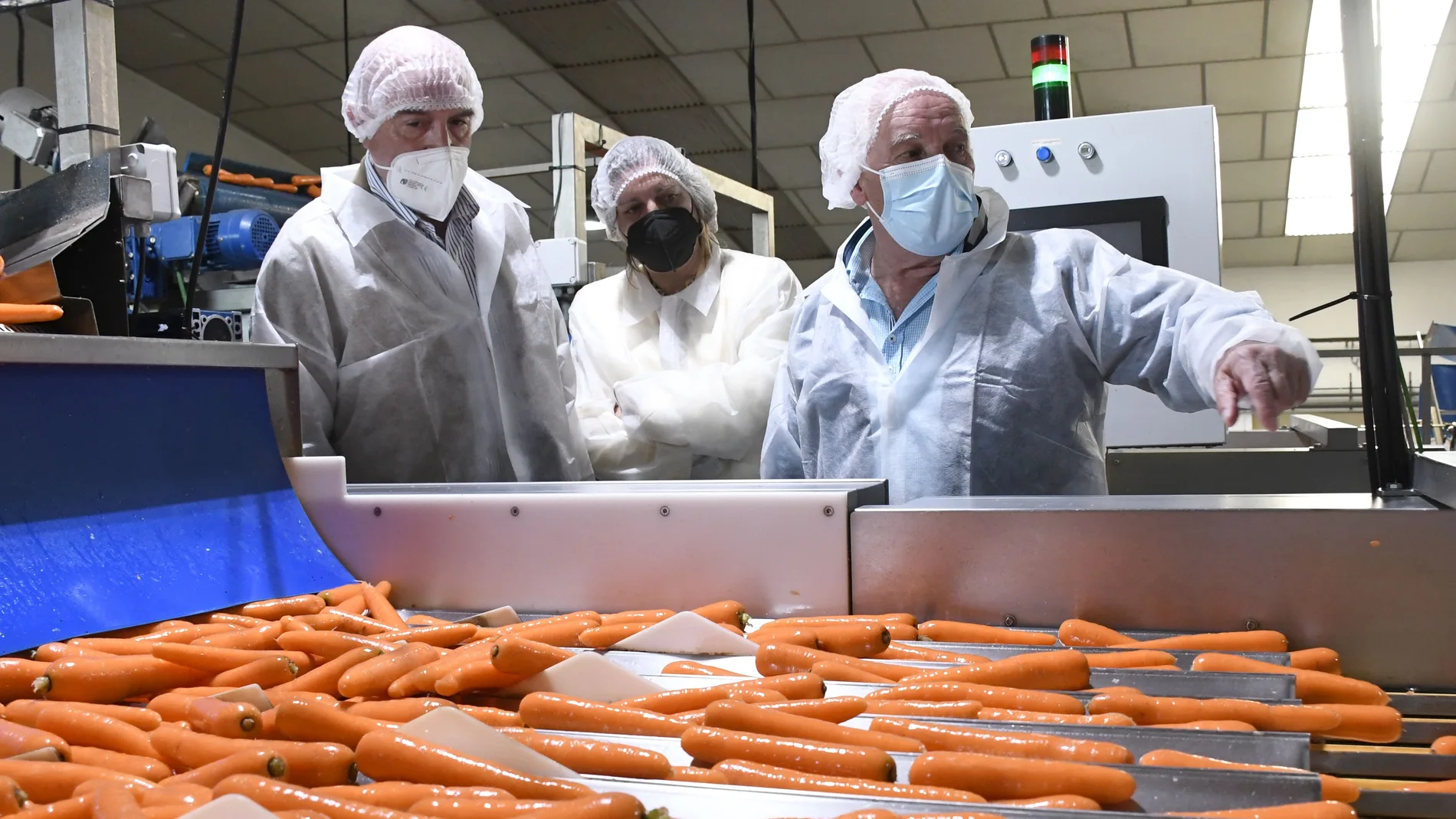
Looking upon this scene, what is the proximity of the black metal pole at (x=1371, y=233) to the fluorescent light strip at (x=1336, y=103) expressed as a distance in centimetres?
587

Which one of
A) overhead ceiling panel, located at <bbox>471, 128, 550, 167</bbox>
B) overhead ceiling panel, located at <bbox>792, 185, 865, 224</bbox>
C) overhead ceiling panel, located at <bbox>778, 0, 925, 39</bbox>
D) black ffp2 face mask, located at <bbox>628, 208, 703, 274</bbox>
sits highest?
overhead ceiling panel, located at <bbox>778, 0, 925, 39</bbox>

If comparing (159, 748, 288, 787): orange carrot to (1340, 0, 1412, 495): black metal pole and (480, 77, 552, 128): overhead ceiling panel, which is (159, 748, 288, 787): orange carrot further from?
(480, 77, 552, 128): overhead ceiling panel

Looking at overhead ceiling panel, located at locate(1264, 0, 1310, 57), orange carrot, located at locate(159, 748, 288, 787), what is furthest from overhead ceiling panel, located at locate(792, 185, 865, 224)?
orange carrot, located at locate(159, 748, 288, 787)

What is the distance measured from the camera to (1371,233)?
155cm

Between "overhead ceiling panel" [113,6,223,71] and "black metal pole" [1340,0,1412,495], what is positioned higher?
"overhead ceiling panel" [113,6,223,71]

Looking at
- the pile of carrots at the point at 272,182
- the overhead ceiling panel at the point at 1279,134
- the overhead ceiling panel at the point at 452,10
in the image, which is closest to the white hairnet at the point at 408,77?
the pile of carrots at the point at 272,182

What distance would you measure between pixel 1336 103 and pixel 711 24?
16.2 feet

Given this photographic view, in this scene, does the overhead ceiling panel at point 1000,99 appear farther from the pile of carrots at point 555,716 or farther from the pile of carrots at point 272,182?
the pile of carrots at point 555,716

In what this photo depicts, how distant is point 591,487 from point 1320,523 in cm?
119

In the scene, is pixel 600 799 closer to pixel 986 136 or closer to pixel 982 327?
pixel 982 327

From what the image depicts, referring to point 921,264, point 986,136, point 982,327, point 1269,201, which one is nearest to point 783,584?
point 982,327

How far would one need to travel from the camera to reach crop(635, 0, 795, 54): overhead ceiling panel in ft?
27.0

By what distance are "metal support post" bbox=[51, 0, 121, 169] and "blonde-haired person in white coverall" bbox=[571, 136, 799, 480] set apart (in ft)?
4.94

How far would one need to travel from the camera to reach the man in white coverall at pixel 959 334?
262cm
